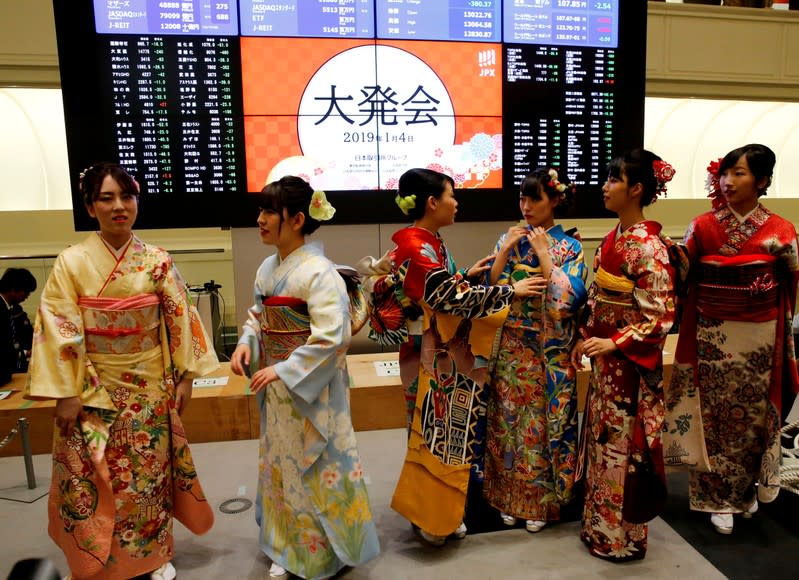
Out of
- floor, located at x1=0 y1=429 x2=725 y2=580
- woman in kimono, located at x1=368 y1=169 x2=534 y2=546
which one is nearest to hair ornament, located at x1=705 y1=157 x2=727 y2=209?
woman in kimono, located at x1=368 y1=169 x2=534 y2=546

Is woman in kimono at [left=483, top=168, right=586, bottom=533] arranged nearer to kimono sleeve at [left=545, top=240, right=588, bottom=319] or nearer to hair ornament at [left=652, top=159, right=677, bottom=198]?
kimono sleeve at [left=545, top=240, right=588, bottom=319]

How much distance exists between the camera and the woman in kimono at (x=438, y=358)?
2133 mm

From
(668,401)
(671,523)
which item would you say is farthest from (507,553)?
(668,401)

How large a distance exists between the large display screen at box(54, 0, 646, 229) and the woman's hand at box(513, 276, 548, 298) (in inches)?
81.5

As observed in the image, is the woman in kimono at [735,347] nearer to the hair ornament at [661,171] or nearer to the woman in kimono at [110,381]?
the hair ornament at [661,171]

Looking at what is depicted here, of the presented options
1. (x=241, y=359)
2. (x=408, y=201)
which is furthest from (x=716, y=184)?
(x=241, y=359)

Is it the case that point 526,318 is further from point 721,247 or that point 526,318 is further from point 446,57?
point 446,57

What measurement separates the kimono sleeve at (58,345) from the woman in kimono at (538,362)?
4.89 feet

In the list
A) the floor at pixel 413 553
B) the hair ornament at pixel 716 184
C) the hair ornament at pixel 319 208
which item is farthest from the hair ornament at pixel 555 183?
the floor at pixel 413 553

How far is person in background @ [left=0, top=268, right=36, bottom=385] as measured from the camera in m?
3.54

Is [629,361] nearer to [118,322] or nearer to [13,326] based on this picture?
[118,322]

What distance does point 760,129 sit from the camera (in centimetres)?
755

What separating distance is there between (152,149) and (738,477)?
3.73 meters

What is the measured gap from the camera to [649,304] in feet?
6.72
